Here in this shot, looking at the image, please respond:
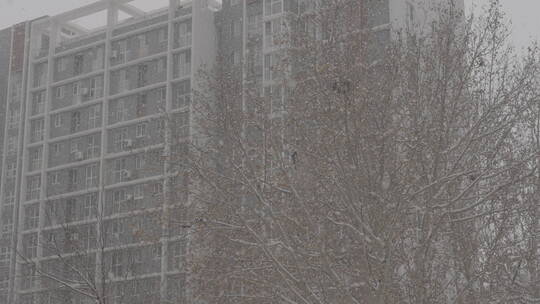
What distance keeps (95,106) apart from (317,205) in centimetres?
4387

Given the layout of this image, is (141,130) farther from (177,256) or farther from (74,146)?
(177,256)

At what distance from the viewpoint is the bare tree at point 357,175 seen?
46.5ft

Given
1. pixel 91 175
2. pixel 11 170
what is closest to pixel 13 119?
pixel 11 170

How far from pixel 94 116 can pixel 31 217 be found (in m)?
7.38

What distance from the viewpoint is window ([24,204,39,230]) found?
184 ft

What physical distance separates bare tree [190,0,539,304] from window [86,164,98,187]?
3946cm

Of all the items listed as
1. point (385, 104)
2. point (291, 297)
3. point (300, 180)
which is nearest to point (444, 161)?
point (385, 104)

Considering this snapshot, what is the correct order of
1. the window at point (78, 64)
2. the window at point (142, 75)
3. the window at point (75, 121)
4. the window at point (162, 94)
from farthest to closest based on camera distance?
the window at point (78, 64)
the window at point (75, 121)
the window at point (142, 75)
the window at point (162, 94)

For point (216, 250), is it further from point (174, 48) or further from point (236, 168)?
point (174, 48)

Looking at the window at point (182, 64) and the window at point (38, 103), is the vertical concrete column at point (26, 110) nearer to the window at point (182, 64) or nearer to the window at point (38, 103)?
the window at point (38, 103)

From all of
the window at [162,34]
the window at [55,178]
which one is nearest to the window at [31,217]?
the window at [55,178]

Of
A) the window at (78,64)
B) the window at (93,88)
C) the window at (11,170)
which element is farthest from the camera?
the window at (11,170)

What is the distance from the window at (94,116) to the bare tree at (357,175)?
134 feet

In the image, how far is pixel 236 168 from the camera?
14.8 meters
